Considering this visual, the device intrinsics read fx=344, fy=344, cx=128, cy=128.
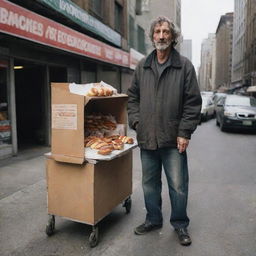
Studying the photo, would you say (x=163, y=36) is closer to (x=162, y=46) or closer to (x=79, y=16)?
(x=162, y=46)

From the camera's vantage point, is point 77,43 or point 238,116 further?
point 238,116

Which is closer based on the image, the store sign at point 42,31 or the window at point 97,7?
the store sign at point 42,31

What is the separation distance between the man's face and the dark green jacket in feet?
0.46

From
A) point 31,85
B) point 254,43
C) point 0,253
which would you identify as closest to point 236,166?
point 0,253

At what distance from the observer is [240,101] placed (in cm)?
1574

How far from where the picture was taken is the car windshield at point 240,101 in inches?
603

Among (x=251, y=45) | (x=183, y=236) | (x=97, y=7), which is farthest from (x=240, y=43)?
(x=183, y=236)

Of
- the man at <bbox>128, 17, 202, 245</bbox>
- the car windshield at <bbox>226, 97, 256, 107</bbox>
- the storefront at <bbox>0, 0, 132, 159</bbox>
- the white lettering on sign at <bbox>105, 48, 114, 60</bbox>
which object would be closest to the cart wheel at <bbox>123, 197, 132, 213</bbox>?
the man at <bbox>128, 17, 202, 245</bbox>

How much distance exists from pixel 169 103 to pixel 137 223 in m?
1.66

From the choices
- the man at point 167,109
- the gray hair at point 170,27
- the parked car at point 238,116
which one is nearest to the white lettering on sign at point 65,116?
the man at point 167,109

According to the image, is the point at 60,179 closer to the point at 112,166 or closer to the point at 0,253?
the point at 112,166

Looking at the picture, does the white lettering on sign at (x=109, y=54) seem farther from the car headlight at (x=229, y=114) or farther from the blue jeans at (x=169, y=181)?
the blue jeans at (x=169, y=181)

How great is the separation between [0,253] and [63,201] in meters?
0.82

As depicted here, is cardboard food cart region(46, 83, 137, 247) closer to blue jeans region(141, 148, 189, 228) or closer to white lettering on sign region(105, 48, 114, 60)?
blue jeans region(141, 148, 189, 228)
